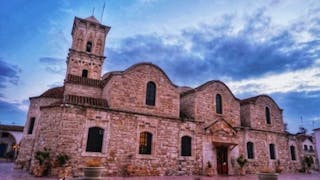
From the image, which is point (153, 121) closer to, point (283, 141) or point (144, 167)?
point (144, 167)

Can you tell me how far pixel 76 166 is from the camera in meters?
13.4

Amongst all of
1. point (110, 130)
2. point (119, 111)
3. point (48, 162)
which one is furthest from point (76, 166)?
point (119, 111)

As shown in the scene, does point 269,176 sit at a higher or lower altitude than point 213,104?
lower

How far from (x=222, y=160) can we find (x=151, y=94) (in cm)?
835

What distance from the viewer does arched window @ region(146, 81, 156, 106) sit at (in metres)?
17.4

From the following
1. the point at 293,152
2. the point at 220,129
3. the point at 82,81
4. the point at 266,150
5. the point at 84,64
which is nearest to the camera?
the point at 82,81

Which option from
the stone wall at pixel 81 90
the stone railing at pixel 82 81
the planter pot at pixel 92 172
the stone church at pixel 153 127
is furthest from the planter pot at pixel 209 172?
the planter pot at pixel 92 172

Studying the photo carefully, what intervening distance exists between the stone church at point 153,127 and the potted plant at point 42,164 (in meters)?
0.48

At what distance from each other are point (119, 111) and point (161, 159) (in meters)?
4.56

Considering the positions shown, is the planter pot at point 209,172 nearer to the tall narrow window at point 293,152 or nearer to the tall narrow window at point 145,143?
the tall narrow window at point 145,143

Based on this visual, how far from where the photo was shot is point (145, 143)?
1616cm

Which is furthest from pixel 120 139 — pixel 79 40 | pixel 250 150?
pixel 79 40

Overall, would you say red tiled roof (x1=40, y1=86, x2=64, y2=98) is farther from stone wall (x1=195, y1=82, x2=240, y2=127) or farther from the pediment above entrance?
the pediment above entrance

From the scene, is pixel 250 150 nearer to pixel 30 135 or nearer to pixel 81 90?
pixel 81 90
